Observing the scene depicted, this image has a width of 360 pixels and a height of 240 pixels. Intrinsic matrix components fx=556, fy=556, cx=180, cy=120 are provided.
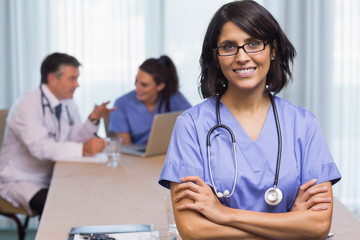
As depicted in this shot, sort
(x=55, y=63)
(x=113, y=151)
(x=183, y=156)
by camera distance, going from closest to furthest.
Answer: (x=183, y=156)
(x=113, y=151)
(x=55, y=63)

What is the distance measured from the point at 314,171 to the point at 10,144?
196 cm

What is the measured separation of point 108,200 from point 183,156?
2.30 ft

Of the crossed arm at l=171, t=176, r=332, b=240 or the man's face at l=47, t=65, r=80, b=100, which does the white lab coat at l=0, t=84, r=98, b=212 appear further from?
the crossed arm at l=171, t=176, r=332, b=240

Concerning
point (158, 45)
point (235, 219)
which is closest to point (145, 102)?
point (158, 45)

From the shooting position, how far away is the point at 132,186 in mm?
2352

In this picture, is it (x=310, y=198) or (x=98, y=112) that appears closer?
(x=310, y=198)

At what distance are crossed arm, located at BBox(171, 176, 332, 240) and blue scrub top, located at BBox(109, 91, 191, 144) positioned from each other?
190 cm

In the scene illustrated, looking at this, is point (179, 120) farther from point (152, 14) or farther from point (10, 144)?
point (152, 14)

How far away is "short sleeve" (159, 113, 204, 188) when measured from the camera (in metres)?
1.53

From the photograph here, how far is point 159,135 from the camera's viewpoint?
9.44ft

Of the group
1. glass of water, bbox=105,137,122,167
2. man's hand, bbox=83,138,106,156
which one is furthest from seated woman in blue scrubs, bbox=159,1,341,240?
man's hand, bbox=83,138,106,156

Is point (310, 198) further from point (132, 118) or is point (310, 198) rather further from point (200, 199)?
point (132, 118)

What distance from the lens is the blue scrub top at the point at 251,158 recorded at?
5.04 ft

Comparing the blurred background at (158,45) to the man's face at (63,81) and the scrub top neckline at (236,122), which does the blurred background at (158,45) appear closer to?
the man's face at (63,81)
